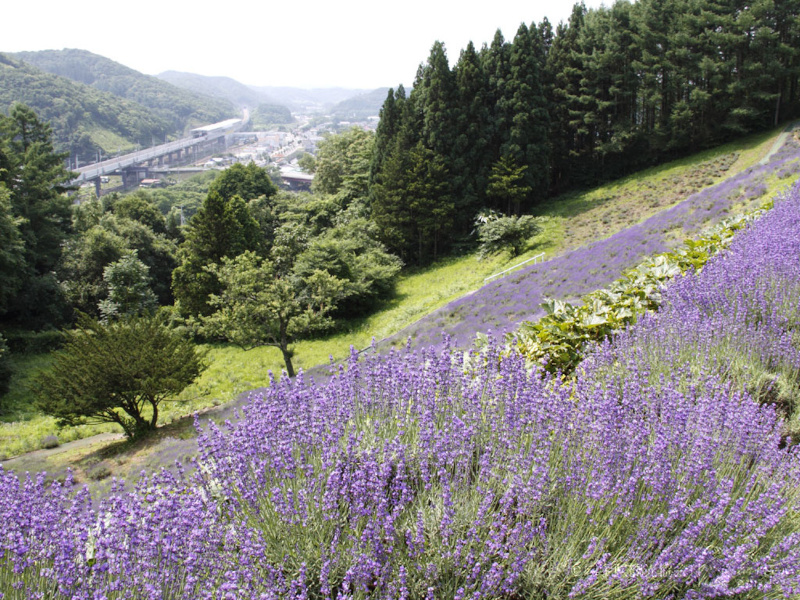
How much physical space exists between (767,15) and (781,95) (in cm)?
466

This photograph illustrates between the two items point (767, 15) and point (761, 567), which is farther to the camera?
point (767, 15)

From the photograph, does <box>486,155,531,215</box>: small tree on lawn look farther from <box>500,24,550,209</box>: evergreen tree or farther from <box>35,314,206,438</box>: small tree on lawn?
<box>35,314,206,438</box>: small tree on lawn

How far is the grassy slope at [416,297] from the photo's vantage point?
520 inches

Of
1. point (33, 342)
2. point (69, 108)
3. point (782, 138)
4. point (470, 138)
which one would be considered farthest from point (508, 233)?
point (69, 108)

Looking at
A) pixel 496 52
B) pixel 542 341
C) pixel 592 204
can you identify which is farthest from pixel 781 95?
pixel 542 341

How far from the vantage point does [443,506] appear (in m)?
2.90

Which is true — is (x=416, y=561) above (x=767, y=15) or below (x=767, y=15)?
below

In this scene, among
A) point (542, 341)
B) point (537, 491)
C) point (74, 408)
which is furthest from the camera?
point (74, 408)

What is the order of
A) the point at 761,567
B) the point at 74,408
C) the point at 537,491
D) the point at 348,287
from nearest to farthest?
the point at 761,567
the point at 537,491
the point at 74,408
the point at 348,287

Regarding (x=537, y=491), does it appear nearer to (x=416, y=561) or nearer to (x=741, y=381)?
(x=416, y=561)

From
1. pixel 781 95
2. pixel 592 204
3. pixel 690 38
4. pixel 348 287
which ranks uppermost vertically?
pixel 690 38

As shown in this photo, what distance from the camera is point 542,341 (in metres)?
6.72

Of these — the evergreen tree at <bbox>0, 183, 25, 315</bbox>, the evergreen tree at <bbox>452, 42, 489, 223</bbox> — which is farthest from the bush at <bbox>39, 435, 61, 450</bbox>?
the evergreen tree at <bbox>452, 42, 489, 223</bbox>

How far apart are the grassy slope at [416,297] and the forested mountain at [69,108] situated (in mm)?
139758
